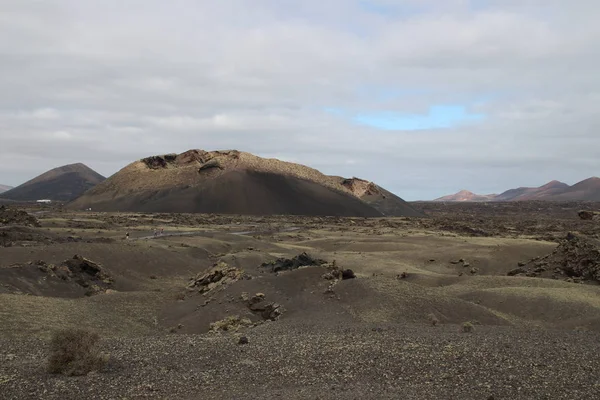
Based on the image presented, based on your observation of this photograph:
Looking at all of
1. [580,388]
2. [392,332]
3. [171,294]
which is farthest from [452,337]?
[171,294]

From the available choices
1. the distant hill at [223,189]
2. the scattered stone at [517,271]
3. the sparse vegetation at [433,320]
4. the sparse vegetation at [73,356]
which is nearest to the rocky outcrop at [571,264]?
the scattered stone at [517,271]

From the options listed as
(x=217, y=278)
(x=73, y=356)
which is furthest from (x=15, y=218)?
(x=73, y=356)

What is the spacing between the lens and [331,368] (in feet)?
30.2

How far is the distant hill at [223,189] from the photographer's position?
93188 mm

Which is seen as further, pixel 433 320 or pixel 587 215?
pixel 587 215

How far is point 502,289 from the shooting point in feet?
64.4

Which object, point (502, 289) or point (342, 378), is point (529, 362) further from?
point (502, 289)

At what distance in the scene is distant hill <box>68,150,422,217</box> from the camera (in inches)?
3669

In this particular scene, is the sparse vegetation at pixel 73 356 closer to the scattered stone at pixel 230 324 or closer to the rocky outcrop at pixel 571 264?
the scattered stone at pixel 230 324

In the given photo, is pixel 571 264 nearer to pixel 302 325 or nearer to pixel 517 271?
pixel 517 271

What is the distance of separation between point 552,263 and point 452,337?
57.6 ft

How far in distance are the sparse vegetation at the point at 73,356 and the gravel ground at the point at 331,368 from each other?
214 mm

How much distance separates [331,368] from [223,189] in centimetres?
8864

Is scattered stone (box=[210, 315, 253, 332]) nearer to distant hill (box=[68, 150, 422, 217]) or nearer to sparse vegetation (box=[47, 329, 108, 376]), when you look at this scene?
sparse vegetation (box=[47, 329, 108, 376])
